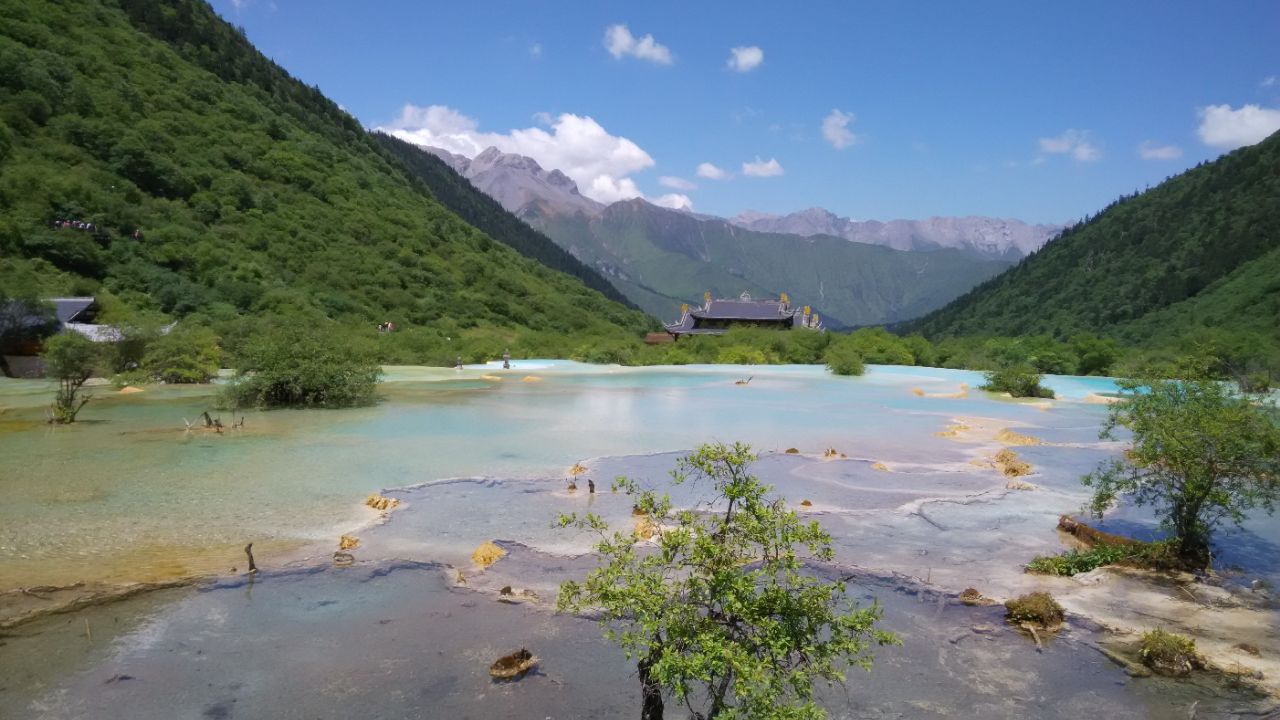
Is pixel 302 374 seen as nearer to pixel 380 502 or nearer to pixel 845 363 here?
pixel 380 502

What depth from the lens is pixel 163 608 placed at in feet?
23.0

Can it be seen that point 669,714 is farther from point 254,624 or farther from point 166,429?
point 166,429

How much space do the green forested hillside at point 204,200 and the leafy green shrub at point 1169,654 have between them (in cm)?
3931

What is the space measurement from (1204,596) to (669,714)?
641 centimetres

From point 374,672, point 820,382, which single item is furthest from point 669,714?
point 820,382

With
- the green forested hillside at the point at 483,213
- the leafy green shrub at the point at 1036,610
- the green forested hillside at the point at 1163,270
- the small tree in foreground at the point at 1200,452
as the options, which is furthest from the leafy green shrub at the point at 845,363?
the green forested hillside at the point at 483,213

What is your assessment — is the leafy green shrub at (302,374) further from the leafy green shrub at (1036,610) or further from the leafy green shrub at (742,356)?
the leafy green shrub at (742,356)

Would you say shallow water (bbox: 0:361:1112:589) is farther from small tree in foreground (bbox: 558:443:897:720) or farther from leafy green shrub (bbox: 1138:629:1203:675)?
leafy green shrub (bbox: 1138:629:1203:675)

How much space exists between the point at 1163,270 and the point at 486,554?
88.3 m

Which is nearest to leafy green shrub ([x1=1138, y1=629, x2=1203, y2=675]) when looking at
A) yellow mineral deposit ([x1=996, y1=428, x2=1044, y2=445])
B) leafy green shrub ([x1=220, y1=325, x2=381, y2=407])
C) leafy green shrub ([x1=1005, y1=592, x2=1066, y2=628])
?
leafy green shrub ([x1=1005, y1=592, x2=1066, y2=628])

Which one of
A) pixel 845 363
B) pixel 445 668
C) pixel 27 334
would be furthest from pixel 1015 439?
pixel 27 334

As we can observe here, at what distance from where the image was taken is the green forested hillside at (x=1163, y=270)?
6022 centimetres

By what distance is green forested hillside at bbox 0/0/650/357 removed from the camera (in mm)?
42875

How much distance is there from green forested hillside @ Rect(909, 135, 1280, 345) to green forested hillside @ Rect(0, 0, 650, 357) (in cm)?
4994
